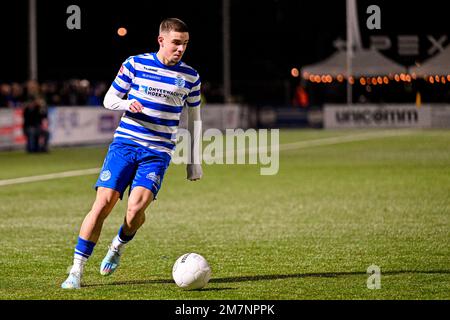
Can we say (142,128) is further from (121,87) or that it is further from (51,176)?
(51,176)

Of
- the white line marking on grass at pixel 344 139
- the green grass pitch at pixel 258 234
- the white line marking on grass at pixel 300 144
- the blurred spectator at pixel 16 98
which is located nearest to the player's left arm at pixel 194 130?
the green grass pitch at pixel 258 234

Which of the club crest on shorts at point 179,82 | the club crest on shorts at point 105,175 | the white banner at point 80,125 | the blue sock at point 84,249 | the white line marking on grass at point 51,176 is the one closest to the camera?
the blue sock at point 84,249

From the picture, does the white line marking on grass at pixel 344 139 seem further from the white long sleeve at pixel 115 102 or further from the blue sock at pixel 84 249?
the blue sock at pixel 84 249

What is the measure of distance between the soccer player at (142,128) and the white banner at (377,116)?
33.4 metres

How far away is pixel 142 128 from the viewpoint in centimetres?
911

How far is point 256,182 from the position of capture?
20047 mm

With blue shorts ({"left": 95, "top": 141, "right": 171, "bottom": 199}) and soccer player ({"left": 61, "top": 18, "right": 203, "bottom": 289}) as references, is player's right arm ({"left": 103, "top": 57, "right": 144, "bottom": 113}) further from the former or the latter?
blue shorts ({"left": 95, "top": 141, "right": 171, "bottom": 199})

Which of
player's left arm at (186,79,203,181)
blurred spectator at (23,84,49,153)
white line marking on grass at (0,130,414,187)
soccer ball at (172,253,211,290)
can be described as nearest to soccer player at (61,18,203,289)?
player's left arm at (186,79,203,181)

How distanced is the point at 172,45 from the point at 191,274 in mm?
2026

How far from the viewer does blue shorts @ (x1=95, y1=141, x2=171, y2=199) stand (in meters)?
8.95

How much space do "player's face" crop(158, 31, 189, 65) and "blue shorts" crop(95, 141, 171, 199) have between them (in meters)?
0.84

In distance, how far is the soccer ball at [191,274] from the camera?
28.5 feet

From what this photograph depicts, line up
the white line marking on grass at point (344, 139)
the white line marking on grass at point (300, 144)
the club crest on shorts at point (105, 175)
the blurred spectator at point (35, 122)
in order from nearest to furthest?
the club crest on shorts at point (105, 175), the white line marking on grass at point (300, 144), the blurred spectator at point (35, 122), the white line marking on grass at point (344, 139)

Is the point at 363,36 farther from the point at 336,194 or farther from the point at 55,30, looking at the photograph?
the point at 336,194
